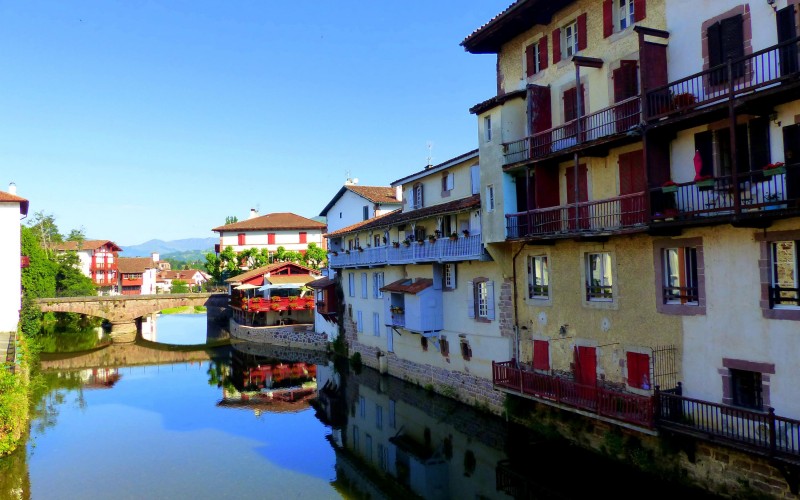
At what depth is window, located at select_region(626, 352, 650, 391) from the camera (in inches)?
716

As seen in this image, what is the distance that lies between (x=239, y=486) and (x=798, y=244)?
18.3m

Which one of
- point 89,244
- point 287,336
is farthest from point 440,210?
point 89,244

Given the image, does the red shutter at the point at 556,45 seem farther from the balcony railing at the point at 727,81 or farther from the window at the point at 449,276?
the window at the point at 449,276

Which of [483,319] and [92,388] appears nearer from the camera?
[483,319]

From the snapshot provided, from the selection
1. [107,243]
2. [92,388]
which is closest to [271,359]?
[92,388]

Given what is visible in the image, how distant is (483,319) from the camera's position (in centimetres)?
2656

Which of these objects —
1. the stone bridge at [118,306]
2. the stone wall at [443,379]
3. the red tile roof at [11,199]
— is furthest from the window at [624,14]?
the stone bridge at [118,306]

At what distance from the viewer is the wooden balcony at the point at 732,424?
44.1ft

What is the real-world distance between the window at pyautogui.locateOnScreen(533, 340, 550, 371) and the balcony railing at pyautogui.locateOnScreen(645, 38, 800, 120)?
9.75 m

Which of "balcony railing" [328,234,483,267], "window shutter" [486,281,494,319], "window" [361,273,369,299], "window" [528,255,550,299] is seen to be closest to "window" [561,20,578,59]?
"window" [528,255,550,299]

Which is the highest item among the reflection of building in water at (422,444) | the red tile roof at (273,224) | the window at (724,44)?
the red tile roof at (273,224)

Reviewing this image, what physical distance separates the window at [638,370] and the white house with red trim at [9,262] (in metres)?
45.9

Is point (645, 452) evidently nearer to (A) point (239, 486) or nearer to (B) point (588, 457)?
(B) point (588, 457)

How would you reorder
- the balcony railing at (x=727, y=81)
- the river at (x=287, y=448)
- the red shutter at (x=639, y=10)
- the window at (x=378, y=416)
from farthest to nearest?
the window at (x=378, y=416) < the river at (x=287, y=448) < the red shutter at (x=639, y=10) < the balcony railing at (x=727, y=81)
